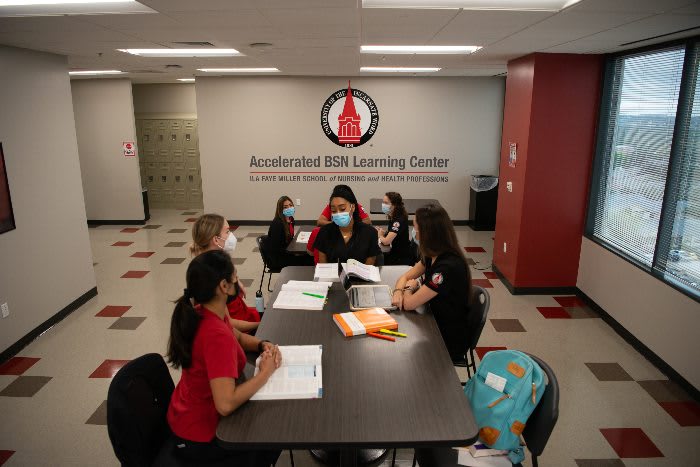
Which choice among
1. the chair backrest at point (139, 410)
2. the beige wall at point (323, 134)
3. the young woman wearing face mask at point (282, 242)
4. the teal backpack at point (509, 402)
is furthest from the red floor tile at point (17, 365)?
the beige wall at point (323, 134)

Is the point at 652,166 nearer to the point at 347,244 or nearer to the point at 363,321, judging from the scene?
the point at 347,244

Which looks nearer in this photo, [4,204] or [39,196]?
[4,204]

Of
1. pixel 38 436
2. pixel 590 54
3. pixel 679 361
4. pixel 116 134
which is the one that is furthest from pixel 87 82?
pixel 679 361

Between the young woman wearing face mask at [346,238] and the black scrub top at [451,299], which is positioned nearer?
the black scrub top at [451,299]

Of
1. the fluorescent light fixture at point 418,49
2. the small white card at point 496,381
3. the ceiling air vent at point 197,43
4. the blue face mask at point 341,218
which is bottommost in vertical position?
the small white card at point 496,381

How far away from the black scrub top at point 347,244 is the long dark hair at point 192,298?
1775mm

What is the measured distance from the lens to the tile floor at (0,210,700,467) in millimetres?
3025

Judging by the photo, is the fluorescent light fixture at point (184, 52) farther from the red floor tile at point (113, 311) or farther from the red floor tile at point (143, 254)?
the red floor tile at point (143, 254)

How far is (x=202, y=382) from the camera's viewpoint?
198 cm

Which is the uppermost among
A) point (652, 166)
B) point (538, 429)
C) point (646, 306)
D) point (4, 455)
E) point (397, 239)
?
point (652, 166)

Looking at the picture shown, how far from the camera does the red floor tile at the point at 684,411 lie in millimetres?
3305

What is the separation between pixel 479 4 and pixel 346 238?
195 cm

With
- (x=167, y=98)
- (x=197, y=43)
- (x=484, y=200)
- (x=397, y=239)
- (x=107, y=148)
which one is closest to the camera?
(x=197, y=43)

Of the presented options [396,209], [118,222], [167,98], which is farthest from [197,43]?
[167,98]
